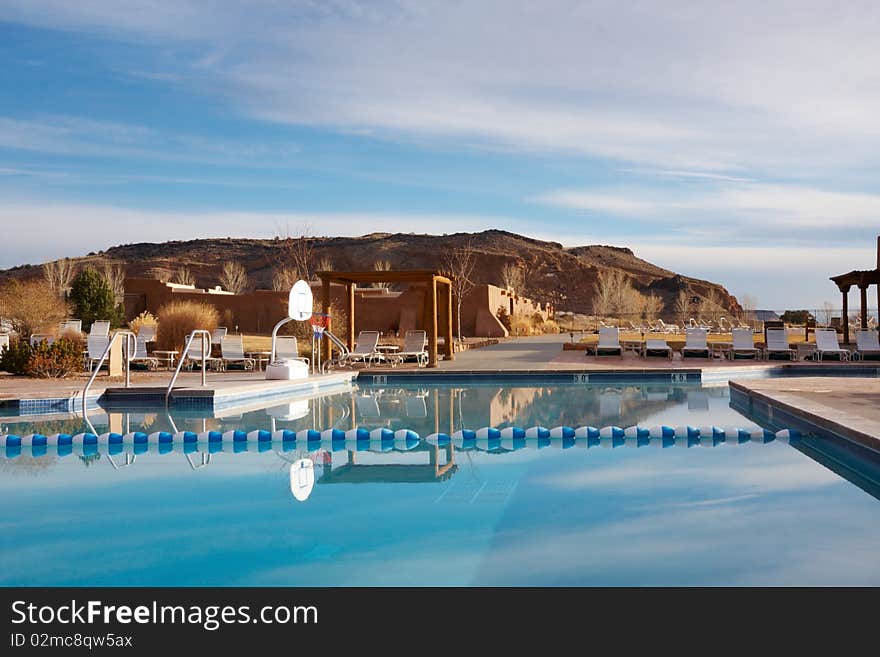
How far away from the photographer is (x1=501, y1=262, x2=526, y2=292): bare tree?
4895 cm

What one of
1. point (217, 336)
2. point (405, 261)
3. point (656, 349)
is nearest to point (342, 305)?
point (217, 336)

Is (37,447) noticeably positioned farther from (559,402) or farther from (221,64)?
(221,64)

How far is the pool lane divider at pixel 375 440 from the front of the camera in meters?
7.34

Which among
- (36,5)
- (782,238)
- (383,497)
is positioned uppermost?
(36,5)

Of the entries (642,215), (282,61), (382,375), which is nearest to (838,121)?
(382,375)

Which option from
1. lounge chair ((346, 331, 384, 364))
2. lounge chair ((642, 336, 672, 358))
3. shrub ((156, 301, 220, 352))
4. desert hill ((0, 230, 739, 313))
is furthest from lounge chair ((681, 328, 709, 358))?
desert hill ((0, 230, 739, 313))

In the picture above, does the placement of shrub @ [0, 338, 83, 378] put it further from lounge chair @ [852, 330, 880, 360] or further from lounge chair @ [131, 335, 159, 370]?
lounge chair @ [852, 330, 880, 360]

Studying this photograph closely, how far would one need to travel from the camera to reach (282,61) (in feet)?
57.3

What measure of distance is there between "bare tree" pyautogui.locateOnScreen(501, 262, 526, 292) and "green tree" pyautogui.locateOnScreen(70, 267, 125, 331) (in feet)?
78.6

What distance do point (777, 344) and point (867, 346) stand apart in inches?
62.8

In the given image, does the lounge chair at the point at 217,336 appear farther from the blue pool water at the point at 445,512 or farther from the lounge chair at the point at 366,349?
the blue pool water at the point at 445,512

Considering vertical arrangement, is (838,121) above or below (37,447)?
above

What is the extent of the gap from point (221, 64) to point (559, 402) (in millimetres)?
11975

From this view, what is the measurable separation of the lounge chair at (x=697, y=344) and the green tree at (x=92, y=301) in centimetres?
1580
